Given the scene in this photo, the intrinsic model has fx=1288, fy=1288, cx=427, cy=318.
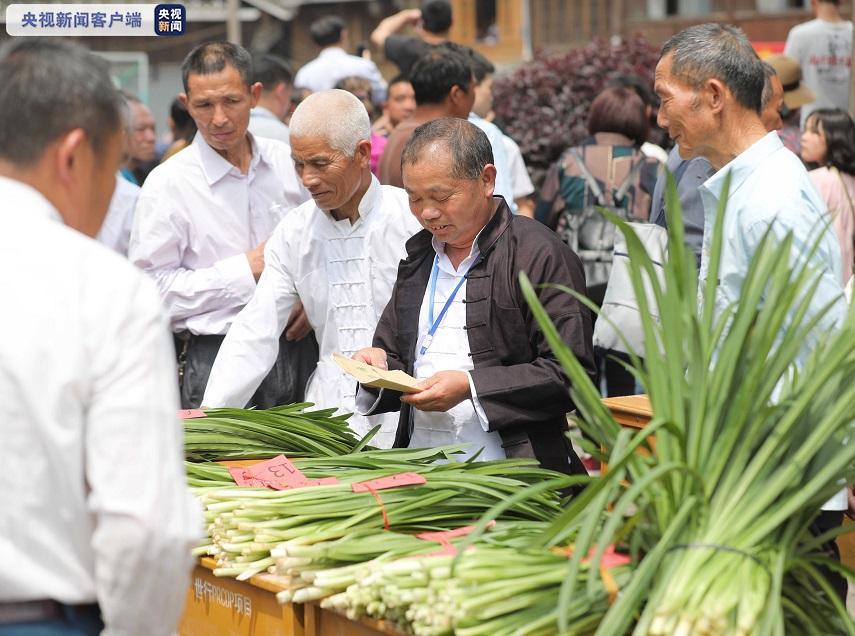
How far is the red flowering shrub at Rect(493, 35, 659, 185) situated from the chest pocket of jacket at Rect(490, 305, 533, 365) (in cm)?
681

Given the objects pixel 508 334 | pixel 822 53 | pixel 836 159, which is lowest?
pixel 508 334

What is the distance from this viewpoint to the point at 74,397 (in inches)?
74.0

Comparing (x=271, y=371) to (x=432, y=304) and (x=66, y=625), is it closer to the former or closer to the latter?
(x=432, y=304)

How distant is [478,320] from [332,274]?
85 centimetres

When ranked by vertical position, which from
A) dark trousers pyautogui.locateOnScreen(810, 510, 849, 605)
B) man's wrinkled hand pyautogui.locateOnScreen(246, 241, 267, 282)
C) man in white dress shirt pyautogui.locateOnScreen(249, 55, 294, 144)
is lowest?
dark trousers pyautogui.locateOnScreen(810, 510, 849, 605)

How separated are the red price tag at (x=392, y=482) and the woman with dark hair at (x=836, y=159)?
12.9 feet

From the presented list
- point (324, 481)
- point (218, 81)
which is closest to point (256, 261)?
point (218, 81)

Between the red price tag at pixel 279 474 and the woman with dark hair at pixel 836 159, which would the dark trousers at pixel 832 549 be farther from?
the woman with dark hair at pixel 836 159

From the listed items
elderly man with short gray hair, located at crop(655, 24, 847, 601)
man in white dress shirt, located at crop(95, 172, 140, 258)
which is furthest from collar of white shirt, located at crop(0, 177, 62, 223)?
man in white dress shirt, located at crop(95, 172, 140, 258)

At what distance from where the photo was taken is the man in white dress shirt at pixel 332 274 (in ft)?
13.4

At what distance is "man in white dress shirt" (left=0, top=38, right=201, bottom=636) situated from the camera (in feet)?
6.15

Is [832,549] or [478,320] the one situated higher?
[478,320]

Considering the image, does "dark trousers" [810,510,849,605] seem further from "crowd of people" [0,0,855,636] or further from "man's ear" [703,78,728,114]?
"man's ear" [703,78,728,114]

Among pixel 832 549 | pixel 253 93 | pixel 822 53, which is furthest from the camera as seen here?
pixel 822 53
